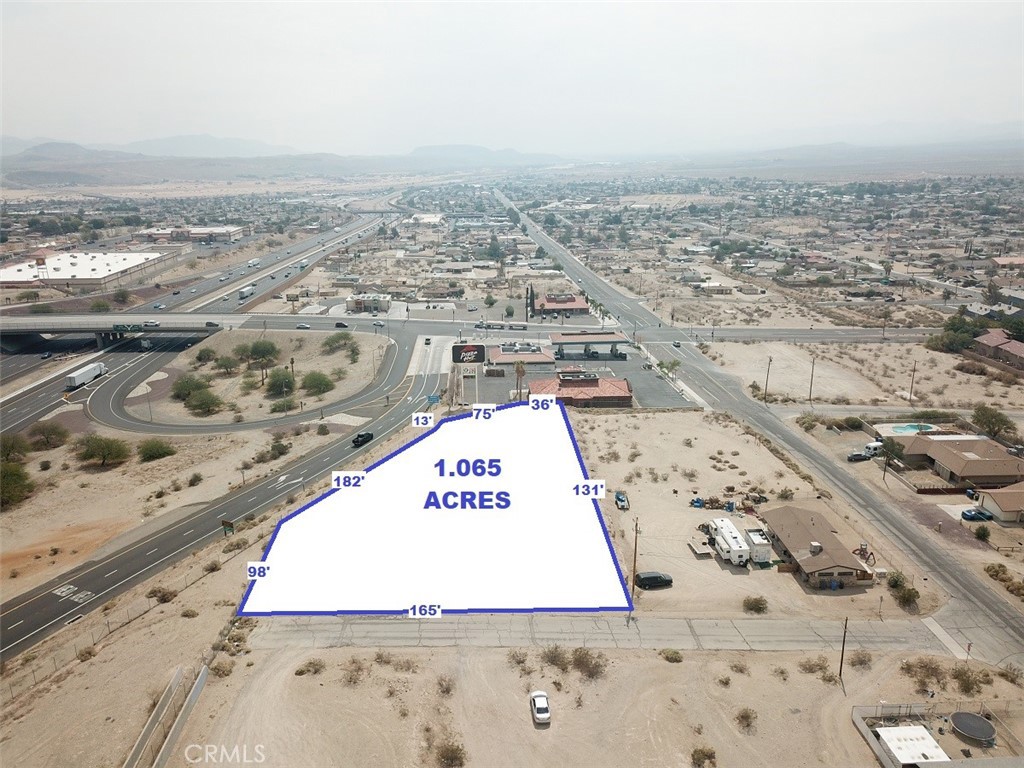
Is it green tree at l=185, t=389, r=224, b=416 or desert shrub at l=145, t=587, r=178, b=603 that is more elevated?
desert shrub at l=145, t=587, r=178, b=603

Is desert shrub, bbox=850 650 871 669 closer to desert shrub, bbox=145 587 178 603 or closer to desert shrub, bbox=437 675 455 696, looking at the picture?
desert shrub, bbox=437 675 455 696

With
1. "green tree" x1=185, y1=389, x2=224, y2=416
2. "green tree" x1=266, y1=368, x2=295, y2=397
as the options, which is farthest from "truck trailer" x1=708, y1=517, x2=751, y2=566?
"green tree" x1=185, y1=389, x2=224, y2=416

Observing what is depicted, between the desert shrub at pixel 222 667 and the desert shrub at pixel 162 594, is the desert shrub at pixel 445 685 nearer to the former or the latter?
the desert shrub at pixel 222 667

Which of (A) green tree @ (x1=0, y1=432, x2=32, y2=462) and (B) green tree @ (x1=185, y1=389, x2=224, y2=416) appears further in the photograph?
(B) green tree @ (x1=185, y1=389, x2=224, y2=416)

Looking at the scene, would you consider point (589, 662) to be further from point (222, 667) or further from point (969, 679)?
point (969, 679)

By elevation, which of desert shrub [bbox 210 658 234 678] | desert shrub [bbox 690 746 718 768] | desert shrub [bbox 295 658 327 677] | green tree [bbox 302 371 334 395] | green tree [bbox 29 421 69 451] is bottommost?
green tree [bbox 29 421 69 451]

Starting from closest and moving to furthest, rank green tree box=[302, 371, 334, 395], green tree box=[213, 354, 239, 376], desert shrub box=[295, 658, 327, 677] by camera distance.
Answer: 1. desert shrub box=[295, 658, 327, 677]
2. green tree box=[302, 371, 334, 395]
3. green tree box=[213, 354, 239, 376]

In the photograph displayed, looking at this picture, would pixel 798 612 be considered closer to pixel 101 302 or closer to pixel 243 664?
pixel 243 664
